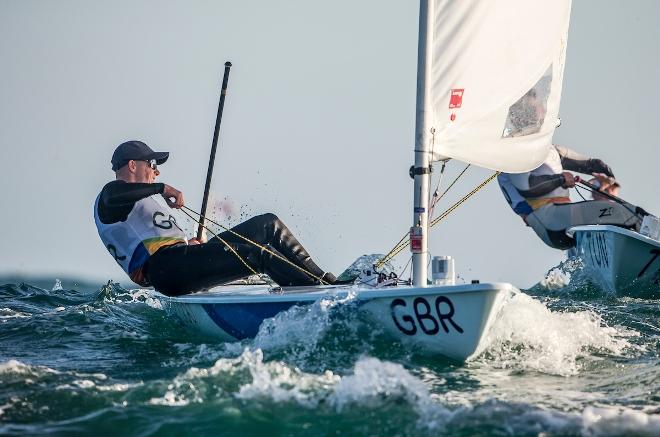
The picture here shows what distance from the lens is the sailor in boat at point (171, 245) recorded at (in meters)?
8.23

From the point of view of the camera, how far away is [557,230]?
515 inches

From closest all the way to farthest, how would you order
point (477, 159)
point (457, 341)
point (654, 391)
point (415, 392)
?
point (415, 392) < point (654, 391) < point (457, 341) < point (477, 159)

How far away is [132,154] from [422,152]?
2.85 metres

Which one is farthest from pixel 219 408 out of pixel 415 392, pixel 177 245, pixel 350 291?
pixel 177 245

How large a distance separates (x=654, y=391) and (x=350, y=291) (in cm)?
208

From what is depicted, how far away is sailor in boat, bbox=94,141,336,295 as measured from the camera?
324 inches

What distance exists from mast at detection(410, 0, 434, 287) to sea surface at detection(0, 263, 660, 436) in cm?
69

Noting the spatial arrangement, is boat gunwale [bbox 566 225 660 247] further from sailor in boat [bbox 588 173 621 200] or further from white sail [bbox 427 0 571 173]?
white sail [bbox 427 0 571 173]

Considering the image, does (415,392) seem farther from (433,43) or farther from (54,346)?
(54,346)

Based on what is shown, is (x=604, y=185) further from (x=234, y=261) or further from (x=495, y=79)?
(x=234, y=261)

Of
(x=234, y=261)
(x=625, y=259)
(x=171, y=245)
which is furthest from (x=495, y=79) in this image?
(x=625, y=259)

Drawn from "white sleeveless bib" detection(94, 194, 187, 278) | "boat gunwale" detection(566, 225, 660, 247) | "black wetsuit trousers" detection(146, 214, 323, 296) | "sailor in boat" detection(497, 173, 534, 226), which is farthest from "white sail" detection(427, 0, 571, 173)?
"sailor in boat" detection(497, 173, 534, 226)

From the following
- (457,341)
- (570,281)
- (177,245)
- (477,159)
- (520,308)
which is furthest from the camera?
(570,281)

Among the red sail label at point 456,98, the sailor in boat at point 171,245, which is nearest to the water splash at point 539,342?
the red sail label at point 456,98
